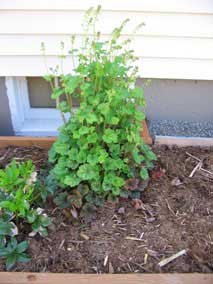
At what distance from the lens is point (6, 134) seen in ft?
8.23

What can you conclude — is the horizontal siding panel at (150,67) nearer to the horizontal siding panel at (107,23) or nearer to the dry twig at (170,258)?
the horizontal siding panel at (107,23)

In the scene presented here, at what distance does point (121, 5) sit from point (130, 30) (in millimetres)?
154

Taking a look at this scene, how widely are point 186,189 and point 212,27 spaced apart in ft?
3.19

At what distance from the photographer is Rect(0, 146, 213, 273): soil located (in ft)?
4.98

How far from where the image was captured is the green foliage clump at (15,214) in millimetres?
1474

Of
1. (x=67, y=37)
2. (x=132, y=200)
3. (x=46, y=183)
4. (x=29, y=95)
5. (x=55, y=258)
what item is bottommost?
(x=55, y=258)

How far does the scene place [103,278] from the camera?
4.67 feet

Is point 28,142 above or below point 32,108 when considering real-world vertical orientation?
below

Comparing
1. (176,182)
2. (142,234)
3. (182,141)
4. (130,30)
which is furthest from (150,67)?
(142,234)

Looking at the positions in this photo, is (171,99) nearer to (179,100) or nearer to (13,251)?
(179,100)

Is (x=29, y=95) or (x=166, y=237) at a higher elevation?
(x=29, y=95)

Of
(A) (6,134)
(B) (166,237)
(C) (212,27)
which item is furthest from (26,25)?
(B) (166,237)

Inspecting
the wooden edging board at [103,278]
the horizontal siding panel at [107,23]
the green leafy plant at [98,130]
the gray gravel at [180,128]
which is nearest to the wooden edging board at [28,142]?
the gray gravel at [180,128]

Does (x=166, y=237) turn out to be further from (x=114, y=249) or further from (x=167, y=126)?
(x=167, y=126)
